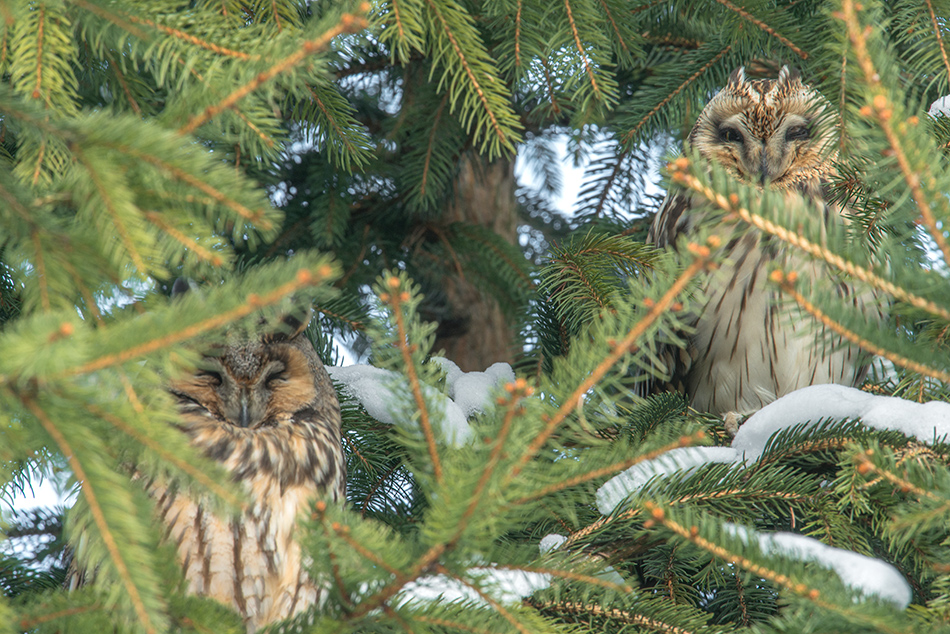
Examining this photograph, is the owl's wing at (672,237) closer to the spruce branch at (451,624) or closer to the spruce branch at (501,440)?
the spruce branch at (451,624)

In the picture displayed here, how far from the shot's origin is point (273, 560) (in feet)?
5.87

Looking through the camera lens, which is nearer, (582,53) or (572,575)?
(572,575)

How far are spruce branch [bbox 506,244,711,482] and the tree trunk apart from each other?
9.70 feet

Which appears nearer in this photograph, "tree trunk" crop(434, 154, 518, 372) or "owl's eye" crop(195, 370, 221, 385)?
"owl's eye" crop(195, 370, 221, 385)

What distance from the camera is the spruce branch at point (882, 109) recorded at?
3.36 ft

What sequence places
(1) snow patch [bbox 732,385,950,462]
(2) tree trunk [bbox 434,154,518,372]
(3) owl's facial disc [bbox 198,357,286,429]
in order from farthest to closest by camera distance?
(2) tree trunk [bbox 434,154,518,372], (3) owl's facial disc [bbox 198,357,286,429], (1) snow patch [bbox 732,385,950,462]

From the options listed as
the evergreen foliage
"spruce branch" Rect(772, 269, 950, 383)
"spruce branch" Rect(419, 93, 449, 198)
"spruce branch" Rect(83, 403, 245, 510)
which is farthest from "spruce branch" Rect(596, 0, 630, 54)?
"spruce branch" Rect(83, 403, 245, 510)

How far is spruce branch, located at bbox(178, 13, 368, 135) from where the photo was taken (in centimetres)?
107

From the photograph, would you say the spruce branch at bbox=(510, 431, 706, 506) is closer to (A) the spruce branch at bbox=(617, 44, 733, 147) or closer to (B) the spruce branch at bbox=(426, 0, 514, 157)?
(B) the spruce branch at bbox=(426, 0, 514, 157)

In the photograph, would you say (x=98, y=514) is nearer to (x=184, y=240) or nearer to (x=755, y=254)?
(x=184, y=240)

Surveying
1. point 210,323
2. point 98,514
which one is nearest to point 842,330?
point 210,323

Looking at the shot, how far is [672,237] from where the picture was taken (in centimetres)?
294

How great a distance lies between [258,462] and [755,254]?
172cm

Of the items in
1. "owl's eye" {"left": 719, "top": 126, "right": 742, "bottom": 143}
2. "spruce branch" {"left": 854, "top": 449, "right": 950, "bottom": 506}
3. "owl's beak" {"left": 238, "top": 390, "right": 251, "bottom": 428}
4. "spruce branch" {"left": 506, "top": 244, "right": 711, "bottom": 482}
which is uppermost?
"owl's eye" {"left": 719, "top": 126, "right": 742, "bottom": 143}
